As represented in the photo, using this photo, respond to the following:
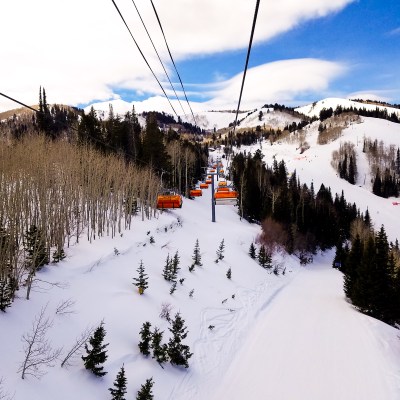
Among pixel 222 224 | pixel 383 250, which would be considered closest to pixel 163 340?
A: pixel 383 250

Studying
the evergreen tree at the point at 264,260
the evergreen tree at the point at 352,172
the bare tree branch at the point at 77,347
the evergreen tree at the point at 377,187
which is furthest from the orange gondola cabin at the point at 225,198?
the evergreen tree at the point at 377,187

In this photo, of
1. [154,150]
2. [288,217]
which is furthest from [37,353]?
[288,217]

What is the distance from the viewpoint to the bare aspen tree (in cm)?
819

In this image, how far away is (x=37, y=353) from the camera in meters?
8.92

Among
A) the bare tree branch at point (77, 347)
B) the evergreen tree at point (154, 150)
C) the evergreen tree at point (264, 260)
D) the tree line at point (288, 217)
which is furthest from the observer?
the tree line at point (288, 217)

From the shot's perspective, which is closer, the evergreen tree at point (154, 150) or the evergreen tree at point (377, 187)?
the evergreen tree at point (154, 150)

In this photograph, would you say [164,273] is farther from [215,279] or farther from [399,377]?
[399,377]

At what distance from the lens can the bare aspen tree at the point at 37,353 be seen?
26.9ft

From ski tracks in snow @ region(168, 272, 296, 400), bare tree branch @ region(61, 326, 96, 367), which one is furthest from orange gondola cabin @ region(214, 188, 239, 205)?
bare tree branch @ region(61, 326, 96, 367)

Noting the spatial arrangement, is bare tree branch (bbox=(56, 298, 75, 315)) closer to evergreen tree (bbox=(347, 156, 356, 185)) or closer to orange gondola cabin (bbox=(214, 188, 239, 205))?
orange gondola cabin (bbox=(214, 188, 239, 205))

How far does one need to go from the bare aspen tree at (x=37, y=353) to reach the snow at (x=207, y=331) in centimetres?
18

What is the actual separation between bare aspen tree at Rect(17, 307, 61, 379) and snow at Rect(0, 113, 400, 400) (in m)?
0.18

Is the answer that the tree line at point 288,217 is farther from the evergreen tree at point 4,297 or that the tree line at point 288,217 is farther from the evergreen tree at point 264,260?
the evergreen tree at point 4,297

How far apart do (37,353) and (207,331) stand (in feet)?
28.2
